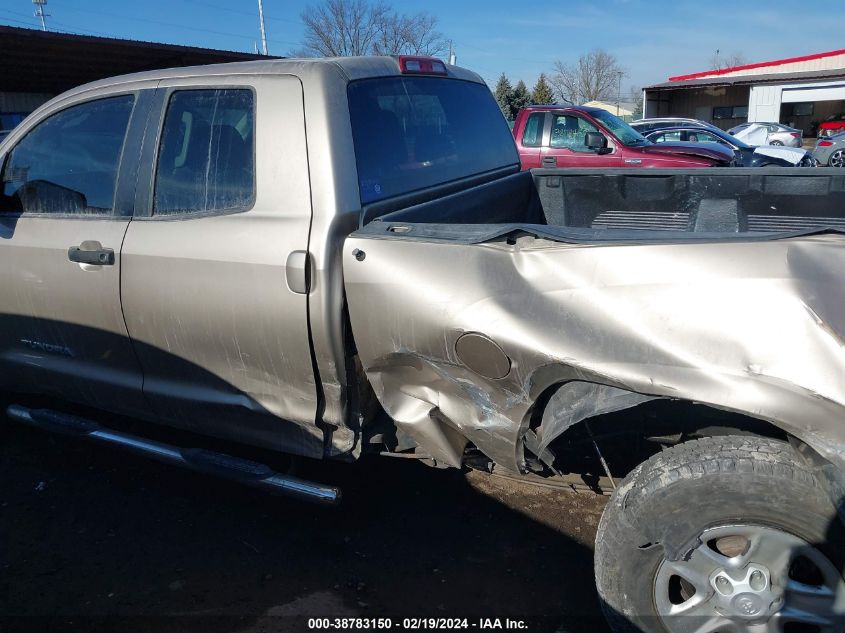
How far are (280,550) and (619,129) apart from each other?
9.13 m

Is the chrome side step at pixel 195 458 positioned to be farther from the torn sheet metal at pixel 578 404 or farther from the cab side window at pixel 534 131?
the cab side window at pixel 534 131

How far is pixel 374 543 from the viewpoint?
119 inches

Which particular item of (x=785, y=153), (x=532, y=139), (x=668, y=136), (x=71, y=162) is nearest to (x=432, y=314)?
(x=71, y=162)


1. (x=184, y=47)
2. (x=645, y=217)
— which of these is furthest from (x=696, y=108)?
(x=645, y=217)

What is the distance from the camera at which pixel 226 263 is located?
2594 millimetres

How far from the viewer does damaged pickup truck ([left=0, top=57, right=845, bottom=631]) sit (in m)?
1.84

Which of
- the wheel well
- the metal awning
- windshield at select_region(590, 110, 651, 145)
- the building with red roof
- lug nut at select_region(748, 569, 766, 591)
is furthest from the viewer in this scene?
the building with red roof

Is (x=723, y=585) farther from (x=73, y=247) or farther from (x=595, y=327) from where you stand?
(x=73, y=247)

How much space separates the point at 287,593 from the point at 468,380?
50.1 inches

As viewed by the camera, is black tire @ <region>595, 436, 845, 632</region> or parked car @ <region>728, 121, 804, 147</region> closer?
black tire @ <region>595, 436, 845, 632</region>

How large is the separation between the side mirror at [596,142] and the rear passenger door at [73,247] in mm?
7858

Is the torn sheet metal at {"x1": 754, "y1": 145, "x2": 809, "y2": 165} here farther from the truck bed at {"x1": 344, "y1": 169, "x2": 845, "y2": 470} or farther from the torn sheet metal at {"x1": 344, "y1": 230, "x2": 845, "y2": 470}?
the torn sheet metal at {"x1": 344, "y1": 230, "x2": 845, "y2": 470}

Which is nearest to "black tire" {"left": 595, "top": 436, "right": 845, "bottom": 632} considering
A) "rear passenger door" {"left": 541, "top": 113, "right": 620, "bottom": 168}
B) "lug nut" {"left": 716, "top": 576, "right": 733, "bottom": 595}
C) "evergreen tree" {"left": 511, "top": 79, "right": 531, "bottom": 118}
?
"lug nut" {"left": 716, "top": 576, "right": 733, "bottom": 595}

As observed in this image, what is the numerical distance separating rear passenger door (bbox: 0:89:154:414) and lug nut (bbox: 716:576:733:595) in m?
2.49
